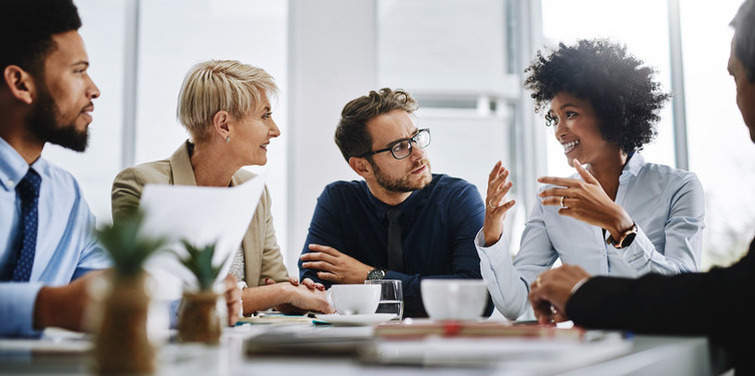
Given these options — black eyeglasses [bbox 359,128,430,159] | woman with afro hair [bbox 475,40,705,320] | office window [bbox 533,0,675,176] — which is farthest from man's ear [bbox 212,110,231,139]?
office window [bbox 533,0,675,176]

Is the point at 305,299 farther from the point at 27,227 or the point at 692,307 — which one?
the point at 692,307

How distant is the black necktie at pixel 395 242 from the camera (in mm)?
2482

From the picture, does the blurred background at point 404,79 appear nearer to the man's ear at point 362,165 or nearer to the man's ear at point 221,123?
the man's ear at point 362,165

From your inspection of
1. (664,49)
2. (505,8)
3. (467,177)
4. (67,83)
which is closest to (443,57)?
(505,8)

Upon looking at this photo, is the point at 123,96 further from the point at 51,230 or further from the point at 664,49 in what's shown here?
the point at 664,49

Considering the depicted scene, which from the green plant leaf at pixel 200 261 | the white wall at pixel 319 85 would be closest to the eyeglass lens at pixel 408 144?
the white wall at pixel 319 85

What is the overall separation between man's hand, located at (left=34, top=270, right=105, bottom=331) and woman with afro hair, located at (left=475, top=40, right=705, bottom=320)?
123cm

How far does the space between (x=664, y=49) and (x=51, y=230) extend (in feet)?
12.3

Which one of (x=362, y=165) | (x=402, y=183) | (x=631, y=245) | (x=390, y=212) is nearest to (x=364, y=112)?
(x=362, y=165)

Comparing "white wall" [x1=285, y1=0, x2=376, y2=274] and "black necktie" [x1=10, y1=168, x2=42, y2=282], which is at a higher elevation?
"white wall" [x1=285, y1=0, x2=376, y2=274]

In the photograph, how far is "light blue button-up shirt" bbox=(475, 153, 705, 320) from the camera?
193cm

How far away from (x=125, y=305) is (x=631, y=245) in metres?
1.54

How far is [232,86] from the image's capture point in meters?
2.56

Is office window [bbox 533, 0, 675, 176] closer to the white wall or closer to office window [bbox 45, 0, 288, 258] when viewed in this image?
the white wall
